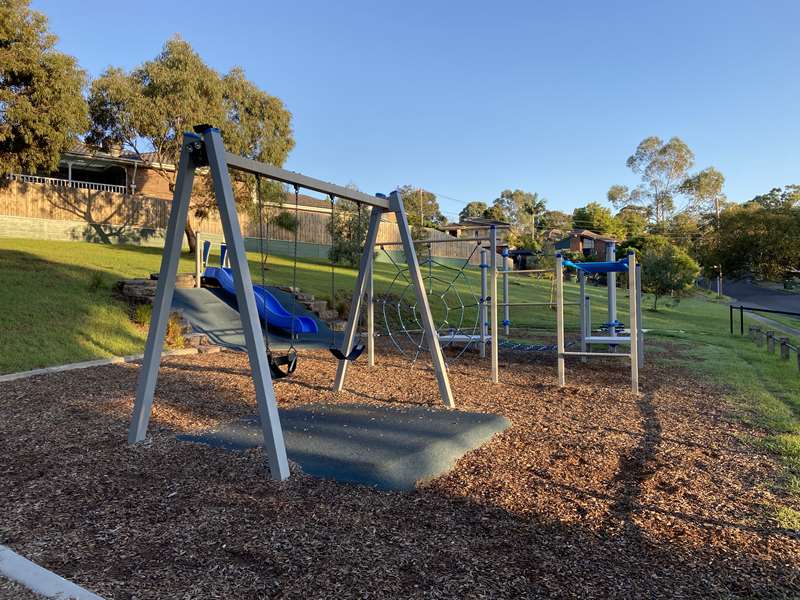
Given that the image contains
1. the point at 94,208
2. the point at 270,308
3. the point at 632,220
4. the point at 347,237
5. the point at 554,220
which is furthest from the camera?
the point at 554,220

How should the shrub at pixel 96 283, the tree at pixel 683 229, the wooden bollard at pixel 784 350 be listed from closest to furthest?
1. the wooden bollard at pixel 784 350
2. the shrub at pixel 96 283
3. the tree at pixel 683 229

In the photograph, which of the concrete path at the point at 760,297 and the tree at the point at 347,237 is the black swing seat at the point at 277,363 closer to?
the tree at the point at 347,237

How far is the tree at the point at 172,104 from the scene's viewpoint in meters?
19.0

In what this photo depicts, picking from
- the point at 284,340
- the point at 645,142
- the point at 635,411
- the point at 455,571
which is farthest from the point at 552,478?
the point at 645,142

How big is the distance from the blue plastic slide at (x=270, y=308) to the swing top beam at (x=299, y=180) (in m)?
3.76

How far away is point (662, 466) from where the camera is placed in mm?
4227

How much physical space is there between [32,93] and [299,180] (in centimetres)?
1353

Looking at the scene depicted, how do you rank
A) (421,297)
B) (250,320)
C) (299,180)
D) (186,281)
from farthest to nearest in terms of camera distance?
Result: (186,281) < (421,297) < (299,180) < (250,320)

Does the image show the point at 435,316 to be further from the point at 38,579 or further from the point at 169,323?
the point at 38,579

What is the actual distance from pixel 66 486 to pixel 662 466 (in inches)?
166

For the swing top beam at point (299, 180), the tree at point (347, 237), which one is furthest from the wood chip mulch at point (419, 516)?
the tree at point (347, 237)

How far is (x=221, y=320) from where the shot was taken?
11594 millimetres

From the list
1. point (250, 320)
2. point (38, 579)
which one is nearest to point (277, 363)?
point (250, 320)

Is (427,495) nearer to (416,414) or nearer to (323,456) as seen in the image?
(323,456)
